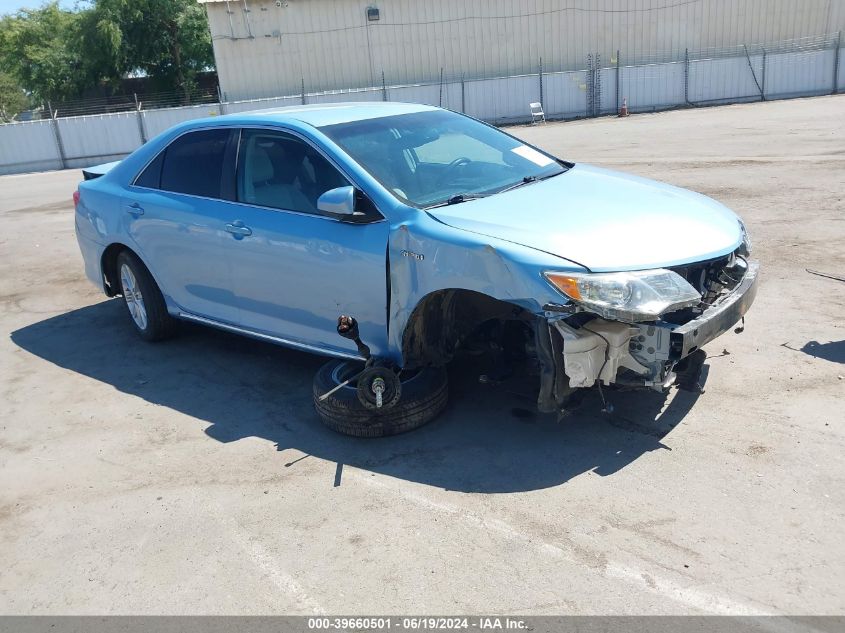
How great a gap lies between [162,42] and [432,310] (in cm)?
4404

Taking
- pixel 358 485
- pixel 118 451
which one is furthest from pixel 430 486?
pixel 118 451

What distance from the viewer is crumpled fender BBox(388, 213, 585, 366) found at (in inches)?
154

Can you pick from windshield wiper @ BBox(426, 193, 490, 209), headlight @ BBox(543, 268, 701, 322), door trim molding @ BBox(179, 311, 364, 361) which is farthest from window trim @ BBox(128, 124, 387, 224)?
headlight @ BBox(543, 268, 701, 322)

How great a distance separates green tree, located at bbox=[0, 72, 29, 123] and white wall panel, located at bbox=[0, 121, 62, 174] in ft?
86.6

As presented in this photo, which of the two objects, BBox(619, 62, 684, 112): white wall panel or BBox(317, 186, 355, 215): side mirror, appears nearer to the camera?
BBox(317, 186, 355, 215): side mirror

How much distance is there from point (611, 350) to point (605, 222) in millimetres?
763

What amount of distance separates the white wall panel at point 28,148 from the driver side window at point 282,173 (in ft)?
77.9

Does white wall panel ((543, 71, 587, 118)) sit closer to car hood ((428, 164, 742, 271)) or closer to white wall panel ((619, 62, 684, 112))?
white wall panel ((619, 62, 684, 112))

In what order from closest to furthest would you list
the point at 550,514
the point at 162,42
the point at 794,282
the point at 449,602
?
1. the point at 449,602
2. the point at 550,514
3. the point at 794,282
4. the point at 162,42

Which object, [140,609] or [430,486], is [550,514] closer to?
[430,486]

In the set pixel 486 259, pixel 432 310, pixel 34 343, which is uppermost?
pixel 486 259

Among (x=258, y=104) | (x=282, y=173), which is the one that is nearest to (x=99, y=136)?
(x=258, y=104)

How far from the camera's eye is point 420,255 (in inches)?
170

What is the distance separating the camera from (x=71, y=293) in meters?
8.54
